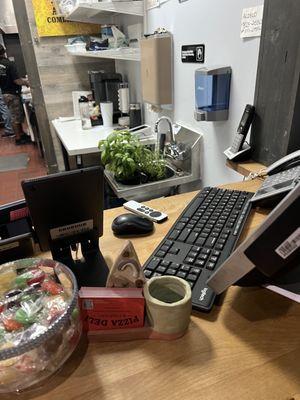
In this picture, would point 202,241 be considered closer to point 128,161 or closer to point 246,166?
point 246,166

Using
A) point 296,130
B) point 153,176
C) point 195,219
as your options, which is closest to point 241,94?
point 296,130

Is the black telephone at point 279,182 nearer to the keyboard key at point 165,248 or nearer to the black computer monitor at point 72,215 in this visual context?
the keyboard key at point 165,248

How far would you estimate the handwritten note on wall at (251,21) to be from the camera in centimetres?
101

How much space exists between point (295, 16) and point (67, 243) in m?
0.90

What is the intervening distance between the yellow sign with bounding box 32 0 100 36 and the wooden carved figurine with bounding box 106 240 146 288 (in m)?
2.52

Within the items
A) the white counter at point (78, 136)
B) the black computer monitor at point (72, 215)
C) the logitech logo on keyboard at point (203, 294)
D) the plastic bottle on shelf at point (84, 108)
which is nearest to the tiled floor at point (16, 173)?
the white counter at point (78, 136)

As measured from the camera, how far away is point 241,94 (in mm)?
1179

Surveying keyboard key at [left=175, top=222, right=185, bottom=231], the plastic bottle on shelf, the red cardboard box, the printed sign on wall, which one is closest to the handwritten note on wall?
the printed sign on wall

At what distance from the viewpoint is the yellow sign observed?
233 cm

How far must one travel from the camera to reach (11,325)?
43cm

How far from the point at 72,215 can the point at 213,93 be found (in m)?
0.89

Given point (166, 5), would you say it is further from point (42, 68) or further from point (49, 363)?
point (49, 363)

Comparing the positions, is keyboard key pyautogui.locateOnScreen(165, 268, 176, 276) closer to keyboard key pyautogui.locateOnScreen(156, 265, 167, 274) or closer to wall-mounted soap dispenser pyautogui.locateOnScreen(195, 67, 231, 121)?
keyboard key pyautogui.locateOnScreen(156, 265, 167, 274)

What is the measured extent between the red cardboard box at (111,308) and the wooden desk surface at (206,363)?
0.03 meters
